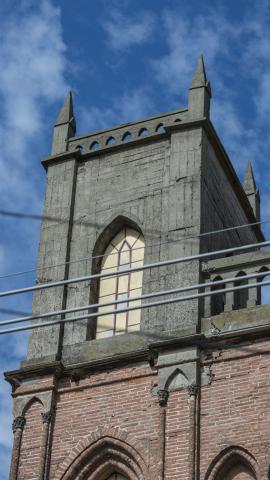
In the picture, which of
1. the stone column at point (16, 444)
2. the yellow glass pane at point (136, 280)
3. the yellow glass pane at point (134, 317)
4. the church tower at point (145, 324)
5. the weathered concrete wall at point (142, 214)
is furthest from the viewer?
the yellow glass pane at point (136, 280)

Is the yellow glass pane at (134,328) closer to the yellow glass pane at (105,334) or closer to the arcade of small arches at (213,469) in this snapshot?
the yellow glass pane at (105,334)

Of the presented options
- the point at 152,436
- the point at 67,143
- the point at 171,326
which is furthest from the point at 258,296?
the point at 67,143

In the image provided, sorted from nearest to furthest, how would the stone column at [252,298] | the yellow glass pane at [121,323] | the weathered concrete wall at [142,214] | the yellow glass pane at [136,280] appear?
the stone column at [252,298]
the weathered concrete wall at [142,214]
the yellow glass pane at [121,323]
the yellow glass pane at [136,280]

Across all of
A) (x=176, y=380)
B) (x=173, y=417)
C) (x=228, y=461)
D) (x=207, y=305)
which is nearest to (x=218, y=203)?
(x=207, y=305)

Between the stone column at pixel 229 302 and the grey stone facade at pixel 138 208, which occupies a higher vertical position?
the grey stone facade at pixel 138 208

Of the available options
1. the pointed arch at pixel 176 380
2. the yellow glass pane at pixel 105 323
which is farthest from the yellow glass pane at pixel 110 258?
→ the pointed arch at pixel 176 380

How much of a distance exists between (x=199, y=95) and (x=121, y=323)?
16.2 ft

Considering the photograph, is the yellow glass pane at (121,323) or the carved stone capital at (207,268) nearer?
the carved stone capital at (207,268)

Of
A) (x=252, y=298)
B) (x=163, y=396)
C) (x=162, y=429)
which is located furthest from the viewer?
(x=252, y=298)

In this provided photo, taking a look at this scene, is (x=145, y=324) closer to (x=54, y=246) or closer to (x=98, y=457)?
(x=98, y=457)

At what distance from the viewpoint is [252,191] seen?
32.6m

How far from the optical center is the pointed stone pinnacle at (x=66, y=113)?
96.1 ft

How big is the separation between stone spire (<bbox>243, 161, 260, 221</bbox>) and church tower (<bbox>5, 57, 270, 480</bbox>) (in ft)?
9.88

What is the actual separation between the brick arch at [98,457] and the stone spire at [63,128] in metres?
6.79
